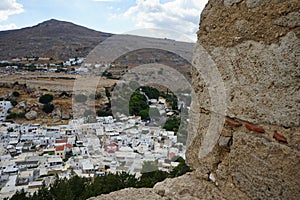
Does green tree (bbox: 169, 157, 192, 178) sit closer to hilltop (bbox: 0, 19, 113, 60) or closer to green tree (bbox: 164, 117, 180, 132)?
Result: green tree (bbox: 164, 117, 180, 132)

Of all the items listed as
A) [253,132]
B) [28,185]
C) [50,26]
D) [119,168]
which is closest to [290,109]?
[253,132]

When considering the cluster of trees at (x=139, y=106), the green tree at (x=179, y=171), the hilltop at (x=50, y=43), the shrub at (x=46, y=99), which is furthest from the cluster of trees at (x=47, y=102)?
the green tree at (x=179, y=171)

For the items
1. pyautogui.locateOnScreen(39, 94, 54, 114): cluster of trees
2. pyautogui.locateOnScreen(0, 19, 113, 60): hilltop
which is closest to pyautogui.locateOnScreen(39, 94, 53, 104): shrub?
pyautogui.locateOnScreen(39, 94, 54, 114): cluster of trees

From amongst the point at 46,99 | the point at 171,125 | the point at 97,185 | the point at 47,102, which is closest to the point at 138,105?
the point at 171,125

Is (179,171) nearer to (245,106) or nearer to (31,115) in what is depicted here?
(245,106)

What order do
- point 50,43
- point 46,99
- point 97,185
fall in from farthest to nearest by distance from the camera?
point 50,43 < point 46,99 < point 97,185

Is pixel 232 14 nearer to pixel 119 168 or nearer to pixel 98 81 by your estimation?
pixel 119 168
